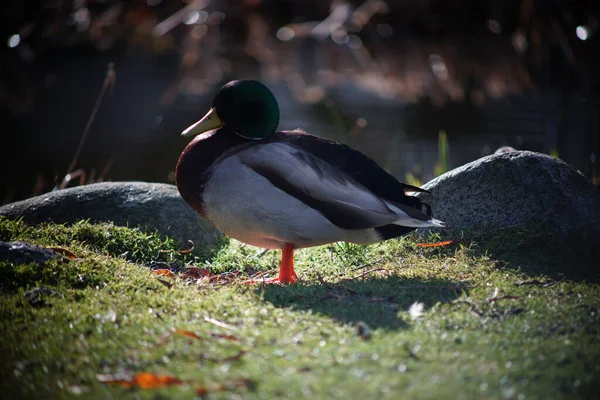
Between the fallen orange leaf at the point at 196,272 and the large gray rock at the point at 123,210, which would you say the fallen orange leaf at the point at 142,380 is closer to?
the fallen orange leaf at the point at 196,272

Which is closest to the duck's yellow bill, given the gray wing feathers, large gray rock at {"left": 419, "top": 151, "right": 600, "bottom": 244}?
the gray wing feathers

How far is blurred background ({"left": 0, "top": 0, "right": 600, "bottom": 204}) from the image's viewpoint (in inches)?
337

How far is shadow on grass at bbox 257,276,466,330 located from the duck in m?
0.31

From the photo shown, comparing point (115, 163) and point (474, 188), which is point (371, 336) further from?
point (115, 163)

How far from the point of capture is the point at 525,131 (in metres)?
9.02

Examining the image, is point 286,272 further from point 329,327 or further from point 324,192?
point 329,327

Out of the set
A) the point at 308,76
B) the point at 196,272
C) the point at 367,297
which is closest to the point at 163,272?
the point at 196,272

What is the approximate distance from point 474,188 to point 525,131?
15.7 feet

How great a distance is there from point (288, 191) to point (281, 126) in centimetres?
574

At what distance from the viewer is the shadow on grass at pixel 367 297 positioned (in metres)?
3.23

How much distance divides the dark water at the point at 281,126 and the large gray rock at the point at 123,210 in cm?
195

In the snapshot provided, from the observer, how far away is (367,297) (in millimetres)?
3529

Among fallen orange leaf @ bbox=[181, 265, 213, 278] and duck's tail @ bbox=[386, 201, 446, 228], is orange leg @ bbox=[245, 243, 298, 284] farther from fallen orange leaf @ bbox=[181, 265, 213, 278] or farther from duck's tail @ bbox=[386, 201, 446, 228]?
duck's tail @ bbox=[386, 201, 446, 228]

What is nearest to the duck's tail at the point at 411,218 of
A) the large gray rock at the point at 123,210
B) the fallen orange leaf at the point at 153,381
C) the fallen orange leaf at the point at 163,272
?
the fallen orange leaf at the point at 163,272
